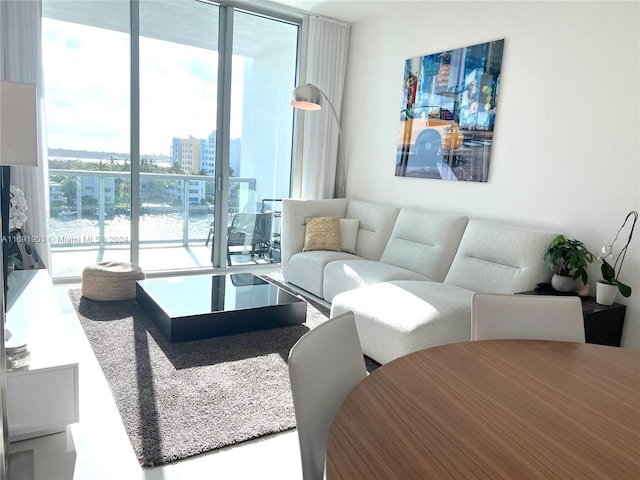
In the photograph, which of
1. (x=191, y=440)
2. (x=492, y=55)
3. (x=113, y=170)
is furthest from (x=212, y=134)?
(x=191, y=440)

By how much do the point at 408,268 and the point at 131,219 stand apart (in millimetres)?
2837

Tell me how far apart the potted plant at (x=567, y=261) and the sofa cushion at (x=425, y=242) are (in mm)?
830

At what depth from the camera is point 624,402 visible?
3.84ft

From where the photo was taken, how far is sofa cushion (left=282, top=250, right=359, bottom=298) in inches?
174

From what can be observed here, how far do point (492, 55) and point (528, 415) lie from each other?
3.54 m

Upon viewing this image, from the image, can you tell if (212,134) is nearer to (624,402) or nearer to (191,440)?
(191,440)

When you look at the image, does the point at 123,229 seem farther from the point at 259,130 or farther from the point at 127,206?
the point at 259,130

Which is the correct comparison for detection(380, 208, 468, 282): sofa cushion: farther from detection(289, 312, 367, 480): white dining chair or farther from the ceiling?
detection(289, 312, 367, 480): white dining chair

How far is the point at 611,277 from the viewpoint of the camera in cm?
302

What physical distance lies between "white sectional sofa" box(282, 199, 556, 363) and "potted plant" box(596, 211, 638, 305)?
34 cm

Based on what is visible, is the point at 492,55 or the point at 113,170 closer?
the point at 492,55

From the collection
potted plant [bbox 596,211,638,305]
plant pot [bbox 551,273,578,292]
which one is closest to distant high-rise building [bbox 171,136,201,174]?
plant pot [bbox 551,273,578,292]

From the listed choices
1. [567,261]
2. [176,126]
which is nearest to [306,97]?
[176,126]

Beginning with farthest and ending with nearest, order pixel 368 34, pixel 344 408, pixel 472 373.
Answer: pixel 368 34, pixel 472 373, pixel 344 408
